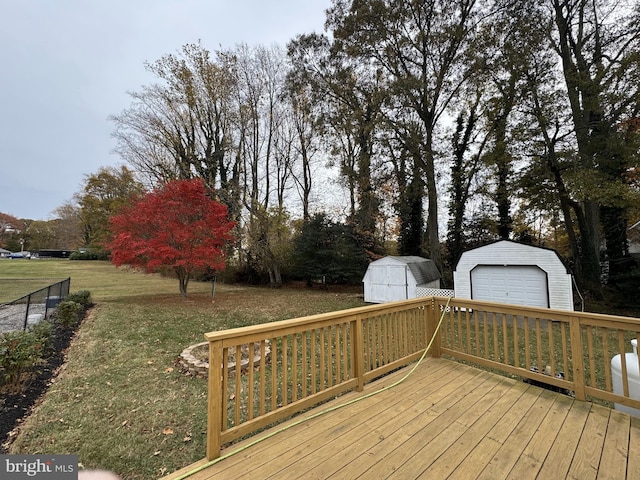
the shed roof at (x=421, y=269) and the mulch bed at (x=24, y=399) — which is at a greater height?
the shed roof at (x=421, y=269)

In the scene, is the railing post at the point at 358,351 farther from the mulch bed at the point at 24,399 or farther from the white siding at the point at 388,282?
the white siding at the point at 388,282

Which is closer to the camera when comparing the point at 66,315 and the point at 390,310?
the point at 390,310

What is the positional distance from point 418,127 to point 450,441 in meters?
11.6

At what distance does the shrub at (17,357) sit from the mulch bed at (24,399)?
0.46ft

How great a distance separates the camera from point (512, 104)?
9.90 m

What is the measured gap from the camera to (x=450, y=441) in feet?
6.63

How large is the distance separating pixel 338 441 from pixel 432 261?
11.0 meters

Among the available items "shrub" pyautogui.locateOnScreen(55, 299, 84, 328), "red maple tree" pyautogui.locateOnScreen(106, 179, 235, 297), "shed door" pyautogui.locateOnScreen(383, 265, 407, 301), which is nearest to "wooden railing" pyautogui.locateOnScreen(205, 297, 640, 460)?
"shrub" pyautogui.locateOnScreen(55, 299, 84, 328)

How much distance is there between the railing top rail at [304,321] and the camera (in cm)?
186

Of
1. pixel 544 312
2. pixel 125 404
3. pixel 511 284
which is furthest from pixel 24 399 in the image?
pixel 511 284

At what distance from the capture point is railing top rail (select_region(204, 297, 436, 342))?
1.86 meters

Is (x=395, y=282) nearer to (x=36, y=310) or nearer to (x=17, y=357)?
A: (x=17, y=357)

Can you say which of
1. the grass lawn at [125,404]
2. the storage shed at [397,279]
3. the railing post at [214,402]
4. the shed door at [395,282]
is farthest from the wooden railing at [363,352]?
the shed door at [395,282]

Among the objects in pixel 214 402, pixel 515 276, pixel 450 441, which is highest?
pixel 515 276
